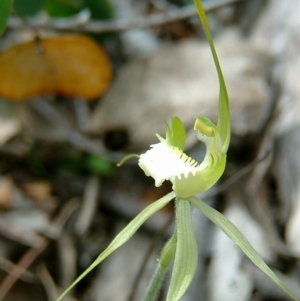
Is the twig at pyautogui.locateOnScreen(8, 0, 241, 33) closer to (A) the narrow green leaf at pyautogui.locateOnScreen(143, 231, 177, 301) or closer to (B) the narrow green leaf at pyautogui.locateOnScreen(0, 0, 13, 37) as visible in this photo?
(B) the narrow green leaf at pyautogui.locateOnScreen(0, 0, 13, 37)

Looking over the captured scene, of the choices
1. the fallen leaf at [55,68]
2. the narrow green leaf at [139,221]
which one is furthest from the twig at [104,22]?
the narrow green leaf at [139,221]

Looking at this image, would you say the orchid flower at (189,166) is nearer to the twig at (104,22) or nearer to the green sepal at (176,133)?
the green sepal at (176,133)

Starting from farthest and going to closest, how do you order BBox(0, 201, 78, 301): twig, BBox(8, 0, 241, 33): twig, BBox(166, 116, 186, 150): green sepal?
BBox(8, 0, 241, 33): twig < BBox(0, 201, 78, 301): twig < BBox(166, 116, 186, 150): green sepal

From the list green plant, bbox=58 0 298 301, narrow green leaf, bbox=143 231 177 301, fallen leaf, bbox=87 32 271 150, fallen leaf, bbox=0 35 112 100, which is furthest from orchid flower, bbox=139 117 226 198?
fallen leaf, bbox=0 35 112 100

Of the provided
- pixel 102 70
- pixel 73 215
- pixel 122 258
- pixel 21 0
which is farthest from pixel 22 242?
pixel 21 0

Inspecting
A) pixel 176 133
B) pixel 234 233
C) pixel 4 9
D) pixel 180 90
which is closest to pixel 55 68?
pixel 180 90
